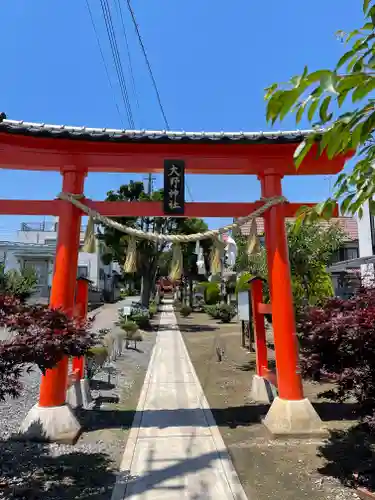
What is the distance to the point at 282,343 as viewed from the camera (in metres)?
5.80

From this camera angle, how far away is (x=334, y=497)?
150 inches

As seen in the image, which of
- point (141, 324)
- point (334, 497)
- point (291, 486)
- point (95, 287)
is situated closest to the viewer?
point (334, 497)

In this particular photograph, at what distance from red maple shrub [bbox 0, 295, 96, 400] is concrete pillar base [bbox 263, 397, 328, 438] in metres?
3.10

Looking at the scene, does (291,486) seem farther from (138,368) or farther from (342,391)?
(138,368)

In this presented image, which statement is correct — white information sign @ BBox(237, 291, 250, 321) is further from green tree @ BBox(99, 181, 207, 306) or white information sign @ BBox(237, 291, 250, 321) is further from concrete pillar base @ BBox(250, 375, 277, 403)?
green tree @ BBox(99, 181, 207, 306)

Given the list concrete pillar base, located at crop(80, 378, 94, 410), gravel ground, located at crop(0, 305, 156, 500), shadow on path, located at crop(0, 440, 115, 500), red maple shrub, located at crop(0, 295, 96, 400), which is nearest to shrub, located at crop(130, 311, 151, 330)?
gravel ground, located at crop(0, 305, 156, 500)

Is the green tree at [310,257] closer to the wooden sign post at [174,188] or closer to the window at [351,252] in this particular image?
the wooden sign post at [174,188]

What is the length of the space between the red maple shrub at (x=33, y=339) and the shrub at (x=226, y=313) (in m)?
22.5

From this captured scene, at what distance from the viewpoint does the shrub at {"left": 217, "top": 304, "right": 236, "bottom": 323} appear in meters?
26.4

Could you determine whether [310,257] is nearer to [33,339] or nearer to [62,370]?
[62,370]

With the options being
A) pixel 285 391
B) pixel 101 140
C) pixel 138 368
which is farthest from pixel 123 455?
pixel 138 368

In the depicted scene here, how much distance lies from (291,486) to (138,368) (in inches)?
321

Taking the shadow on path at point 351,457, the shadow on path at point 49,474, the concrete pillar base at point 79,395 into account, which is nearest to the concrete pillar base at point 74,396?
the concrete pillar base at point 79,395

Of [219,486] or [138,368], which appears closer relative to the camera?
[219,486]
